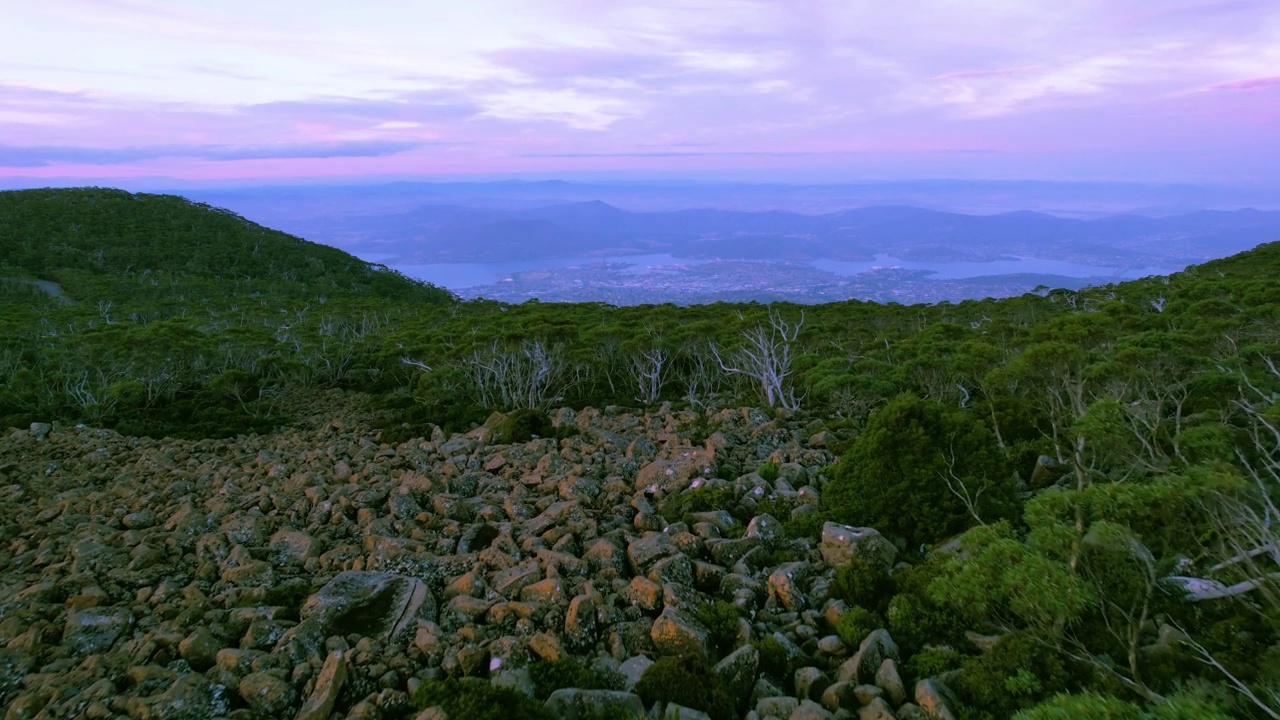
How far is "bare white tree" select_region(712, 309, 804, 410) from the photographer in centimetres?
1725

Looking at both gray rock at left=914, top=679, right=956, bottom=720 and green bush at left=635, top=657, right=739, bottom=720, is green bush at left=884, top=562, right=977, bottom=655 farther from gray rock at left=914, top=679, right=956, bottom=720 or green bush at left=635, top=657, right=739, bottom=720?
green bush at left=635, top=657, right=739, bottom=720

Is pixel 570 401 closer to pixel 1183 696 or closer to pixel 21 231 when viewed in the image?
pixel 1183 696

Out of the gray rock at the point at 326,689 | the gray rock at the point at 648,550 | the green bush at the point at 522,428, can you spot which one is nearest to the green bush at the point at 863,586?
the gray rock at the point at 648,550

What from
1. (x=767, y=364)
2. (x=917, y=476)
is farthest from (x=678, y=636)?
(x=767, y=364)

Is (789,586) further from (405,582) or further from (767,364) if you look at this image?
(767,364)

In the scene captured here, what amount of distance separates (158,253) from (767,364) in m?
81.0

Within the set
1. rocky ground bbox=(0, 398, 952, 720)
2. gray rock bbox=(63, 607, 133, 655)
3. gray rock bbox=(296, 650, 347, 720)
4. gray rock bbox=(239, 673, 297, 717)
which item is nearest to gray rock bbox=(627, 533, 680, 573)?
rocky ground bbox=(0, 398, 952, 720)

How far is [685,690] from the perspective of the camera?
5.72 meters

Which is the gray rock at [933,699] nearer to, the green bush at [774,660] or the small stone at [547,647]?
the green bush at [774,660]

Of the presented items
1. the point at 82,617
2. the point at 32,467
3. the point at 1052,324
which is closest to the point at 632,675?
the point at 82,617

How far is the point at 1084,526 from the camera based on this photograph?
6453 mm

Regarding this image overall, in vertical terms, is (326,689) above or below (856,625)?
above

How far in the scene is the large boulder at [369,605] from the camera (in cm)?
655

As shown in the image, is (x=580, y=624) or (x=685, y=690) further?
(x=580, y=624)
